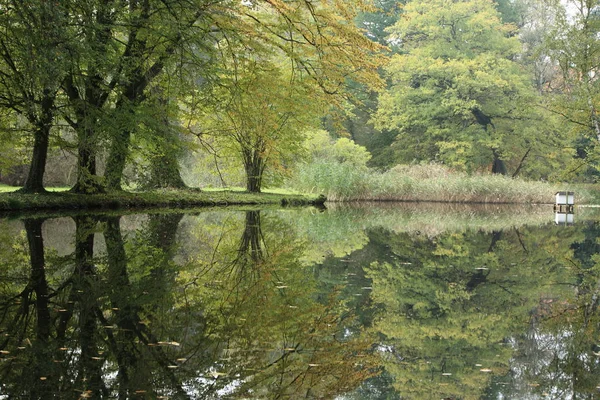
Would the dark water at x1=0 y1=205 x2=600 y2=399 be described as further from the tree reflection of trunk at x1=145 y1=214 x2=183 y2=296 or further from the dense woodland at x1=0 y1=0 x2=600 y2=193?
the dense woodland at x1=0 y1=0 x2=600 y2=193

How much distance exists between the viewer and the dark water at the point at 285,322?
2.88 metres

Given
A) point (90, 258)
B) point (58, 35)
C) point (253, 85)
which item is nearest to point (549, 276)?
point (90, 258)

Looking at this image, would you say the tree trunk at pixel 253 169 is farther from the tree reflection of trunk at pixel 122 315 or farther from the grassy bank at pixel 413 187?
the tree reflection of trunk at pixel 122 315

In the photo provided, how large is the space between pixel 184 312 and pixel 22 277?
211cm

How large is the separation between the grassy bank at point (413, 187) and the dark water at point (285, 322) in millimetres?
17431

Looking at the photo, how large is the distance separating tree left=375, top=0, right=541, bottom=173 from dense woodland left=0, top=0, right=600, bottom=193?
12 centimetres

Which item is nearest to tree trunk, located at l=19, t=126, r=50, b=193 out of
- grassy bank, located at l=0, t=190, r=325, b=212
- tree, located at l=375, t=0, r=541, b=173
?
grassy bank, located at l=0, t=190, r=325, b=212

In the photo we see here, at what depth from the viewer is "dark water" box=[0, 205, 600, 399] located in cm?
288

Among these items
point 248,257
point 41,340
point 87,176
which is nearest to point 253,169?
point 87,176

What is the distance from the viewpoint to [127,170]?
24766mm

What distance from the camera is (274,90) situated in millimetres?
13523

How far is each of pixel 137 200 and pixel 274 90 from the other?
18.0ft

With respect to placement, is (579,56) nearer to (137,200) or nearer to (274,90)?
(274,90)

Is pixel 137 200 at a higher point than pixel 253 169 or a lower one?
lower
